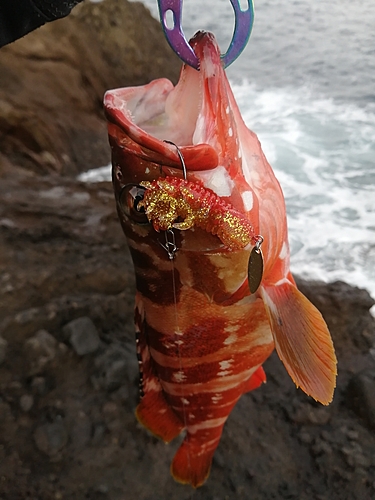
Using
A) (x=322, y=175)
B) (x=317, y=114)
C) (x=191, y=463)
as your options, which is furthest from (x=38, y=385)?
(x=317, y=114)

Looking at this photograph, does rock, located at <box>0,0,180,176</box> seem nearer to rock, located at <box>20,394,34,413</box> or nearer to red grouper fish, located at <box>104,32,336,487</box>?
rock, located at <box>20,394,34,413</box>

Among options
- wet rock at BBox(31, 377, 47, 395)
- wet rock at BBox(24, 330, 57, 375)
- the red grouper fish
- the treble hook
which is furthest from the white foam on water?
the treble hook

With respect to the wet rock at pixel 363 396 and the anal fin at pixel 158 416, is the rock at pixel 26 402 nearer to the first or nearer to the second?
the anal fin at pixel 158 416

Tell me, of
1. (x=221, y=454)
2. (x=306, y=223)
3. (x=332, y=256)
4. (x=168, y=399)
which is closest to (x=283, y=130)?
(x=306, y=223)

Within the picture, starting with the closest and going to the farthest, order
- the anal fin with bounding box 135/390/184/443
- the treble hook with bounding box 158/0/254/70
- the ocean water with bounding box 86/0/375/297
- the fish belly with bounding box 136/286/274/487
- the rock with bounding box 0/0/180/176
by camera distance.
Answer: the treble hook with bounding box 158/0/254/70
the fish belly with bounding box 136/286/274/487
the anal fin with bounding box 135/390/184/443
the ocean water with bounding box 86/0/375/297
the rock with bounding box 0/0/180/176

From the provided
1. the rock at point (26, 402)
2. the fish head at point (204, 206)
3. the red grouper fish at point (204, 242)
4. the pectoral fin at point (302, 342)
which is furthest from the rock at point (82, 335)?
the pectoral fin at point (302, 342)

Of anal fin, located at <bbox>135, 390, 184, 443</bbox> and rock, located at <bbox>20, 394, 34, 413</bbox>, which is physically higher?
anal fin, located at <bbox>135, 390, 184, 443</bbox>

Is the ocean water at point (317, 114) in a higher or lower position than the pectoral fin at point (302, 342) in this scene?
lower

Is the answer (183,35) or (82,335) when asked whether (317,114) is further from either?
(183,35)

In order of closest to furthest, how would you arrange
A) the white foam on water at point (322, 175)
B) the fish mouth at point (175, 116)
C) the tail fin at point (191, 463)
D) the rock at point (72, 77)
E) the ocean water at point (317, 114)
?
the fish mouth at point (175, 116)
the tail fin at point (191, 463)
the white foam on water at point (322, 175)
the ocean water at point (317, 114)
the rock at point (72, 77)
